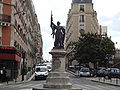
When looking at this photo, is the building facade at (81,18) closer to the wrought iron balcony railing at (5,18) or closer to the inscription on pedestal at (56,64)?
the wrought iron balcony railing at (5,18)

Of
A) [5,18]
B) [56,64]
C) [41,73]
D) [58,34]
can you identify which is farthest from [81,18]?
[56,64]

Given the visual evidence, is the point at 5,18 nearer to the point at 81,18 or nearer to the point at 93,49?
the point at 93,49

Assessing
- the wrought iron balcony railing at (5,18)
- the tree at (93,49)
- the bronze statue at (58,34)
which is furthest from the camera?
the tree at (93,49)

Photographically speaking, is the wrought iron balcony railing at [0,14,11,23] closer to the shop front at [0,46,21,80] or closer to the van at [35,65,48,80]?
the shop front at [0,46,21,80]

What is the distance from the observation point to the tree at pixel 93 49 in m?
49.2

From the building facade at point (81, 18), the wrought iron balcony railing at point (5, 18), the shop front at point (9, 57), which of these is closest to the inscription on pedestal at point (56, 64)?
the shop front at point (9, 57)

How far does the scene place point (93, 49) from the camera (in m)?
49.1

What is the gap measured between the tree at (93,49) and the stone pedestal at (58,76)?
3199cm

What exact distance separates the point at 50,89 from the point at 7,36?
1925 cm

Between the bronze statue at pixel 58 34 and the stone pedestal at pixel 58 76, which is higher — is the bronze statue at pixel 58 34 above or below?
above

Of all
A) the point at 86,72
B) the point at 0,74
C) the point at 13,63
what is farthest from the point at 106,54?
the point at 0,74

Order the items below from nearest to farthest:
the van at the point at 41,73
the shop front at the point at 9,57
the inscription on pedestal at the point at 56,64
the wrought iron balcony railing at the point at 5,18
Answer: the inscription on pedestal at the point at 56,64, the shop front at the point at 9,57, the wrought iron balcony railing at the point at 5,18, the van at the point at 41,73

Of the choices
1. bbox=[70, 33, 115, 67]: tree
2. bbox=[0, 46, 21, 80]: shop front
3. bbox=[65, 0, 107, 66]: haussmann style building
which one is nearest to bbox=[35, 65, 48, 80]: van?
bbox=[0, 46, 21, 80]: shop front

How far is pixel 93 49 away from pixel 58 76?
33.1m
